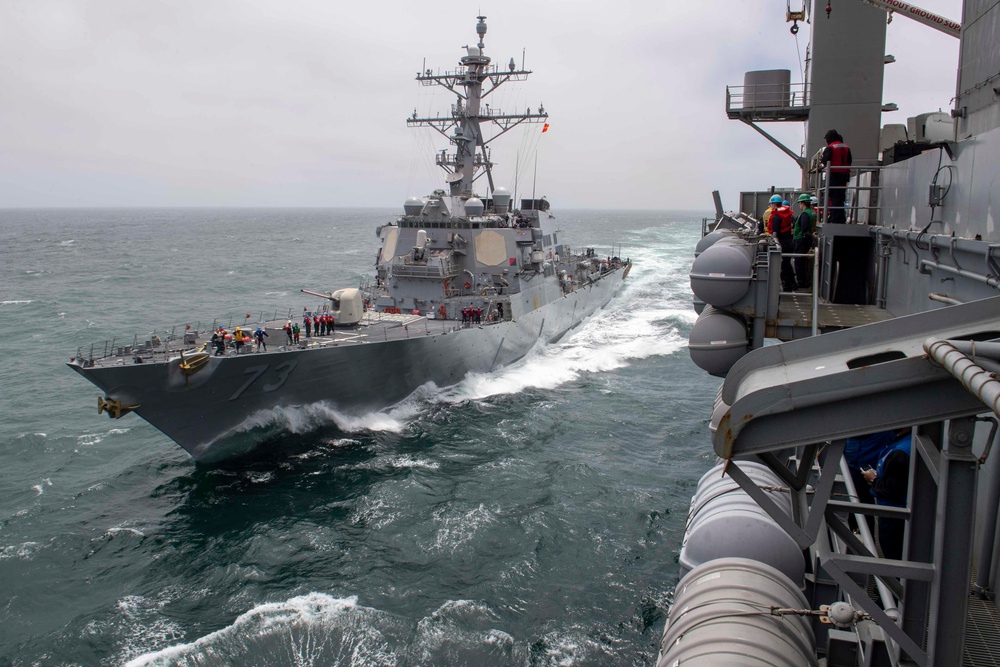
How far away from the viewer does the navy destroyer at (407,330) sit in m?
15.6

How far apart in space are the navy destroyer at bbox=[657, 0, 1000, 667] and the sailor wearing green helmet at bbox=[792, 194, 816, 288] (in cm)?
39

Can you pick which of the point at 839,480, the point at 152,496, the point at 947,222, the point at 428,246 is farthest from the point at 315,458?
the point at 947,222

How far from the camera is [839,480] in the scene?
6.93 meters

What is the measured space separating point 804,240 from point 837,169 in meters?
1.30

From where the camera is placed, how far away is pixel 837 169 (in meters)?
9.91

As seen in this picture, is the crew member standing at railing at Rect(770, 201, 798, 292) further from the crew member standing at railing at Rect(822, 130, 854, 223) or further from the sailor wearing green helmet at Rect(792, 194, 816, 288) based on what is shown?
the crew member standing at railing at Rect(822, 130, 854, 223)

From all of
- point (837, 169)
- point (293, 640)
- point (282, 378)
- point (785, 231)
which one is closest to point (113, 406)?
point (282, 378)

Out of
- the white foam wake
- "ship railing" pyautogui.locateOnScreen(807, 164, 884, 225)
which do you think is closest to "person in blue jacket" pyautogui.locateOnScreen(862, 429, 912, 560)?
"ship railing" pyautogui.locateOnScreen(807, 164, 884, 225)

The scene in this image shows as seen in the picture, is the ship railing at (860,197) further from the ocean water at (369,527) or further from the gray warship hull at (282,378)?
the gray warship hull at (282,378)

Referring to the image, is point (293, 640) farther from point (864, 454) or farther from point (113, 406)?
point (864, 454)

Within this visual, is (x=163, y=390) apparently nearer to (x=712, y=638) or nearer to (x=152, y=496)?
(x=152, y=496)

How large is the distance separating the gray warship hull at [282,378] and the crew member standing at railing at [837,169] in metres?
11.5

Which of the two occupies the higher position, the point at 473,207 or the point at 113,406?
the point at 473,207

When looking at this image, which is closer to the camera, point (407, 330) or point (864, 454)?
point (864, 454)
